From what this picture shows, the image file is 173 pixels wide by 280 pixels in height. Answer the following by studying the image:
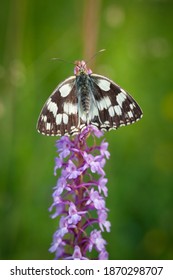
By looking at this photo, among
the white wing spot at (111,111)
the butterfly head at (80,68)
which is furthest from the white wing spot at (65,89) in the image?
the white wing spot at (111,111)

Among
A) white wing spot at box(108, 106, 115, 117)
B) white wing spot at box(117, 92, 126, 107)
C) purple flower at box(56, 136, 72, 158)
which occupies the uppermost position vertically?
white wing spot at box(117, 92, 126, 107)

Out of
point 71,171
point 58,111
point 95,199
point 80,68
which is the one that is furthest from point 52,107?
point 95,199

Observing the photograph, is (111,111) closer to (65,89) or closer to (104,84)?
(104,84)

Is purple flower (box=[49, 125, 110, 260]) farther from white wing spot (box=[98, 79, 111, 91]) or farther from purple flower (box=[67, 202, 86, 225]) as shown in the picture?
white wing spot (box=[98, 79, 111, 91])

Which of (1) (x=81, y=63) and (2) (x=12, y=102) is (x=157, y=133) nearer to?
(2) (x=12, y=102)

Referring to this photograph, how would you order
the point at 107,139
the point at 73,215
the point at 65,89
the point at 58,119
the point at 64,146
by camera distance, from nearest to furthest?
the point at 73,215, the point at 64,146, the point at 58,119, the point at 65,89, the point at 107,139

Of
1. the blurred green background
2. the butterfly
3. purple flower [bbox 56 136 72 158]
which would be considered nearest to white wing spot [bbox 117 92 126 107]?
the butterfly
